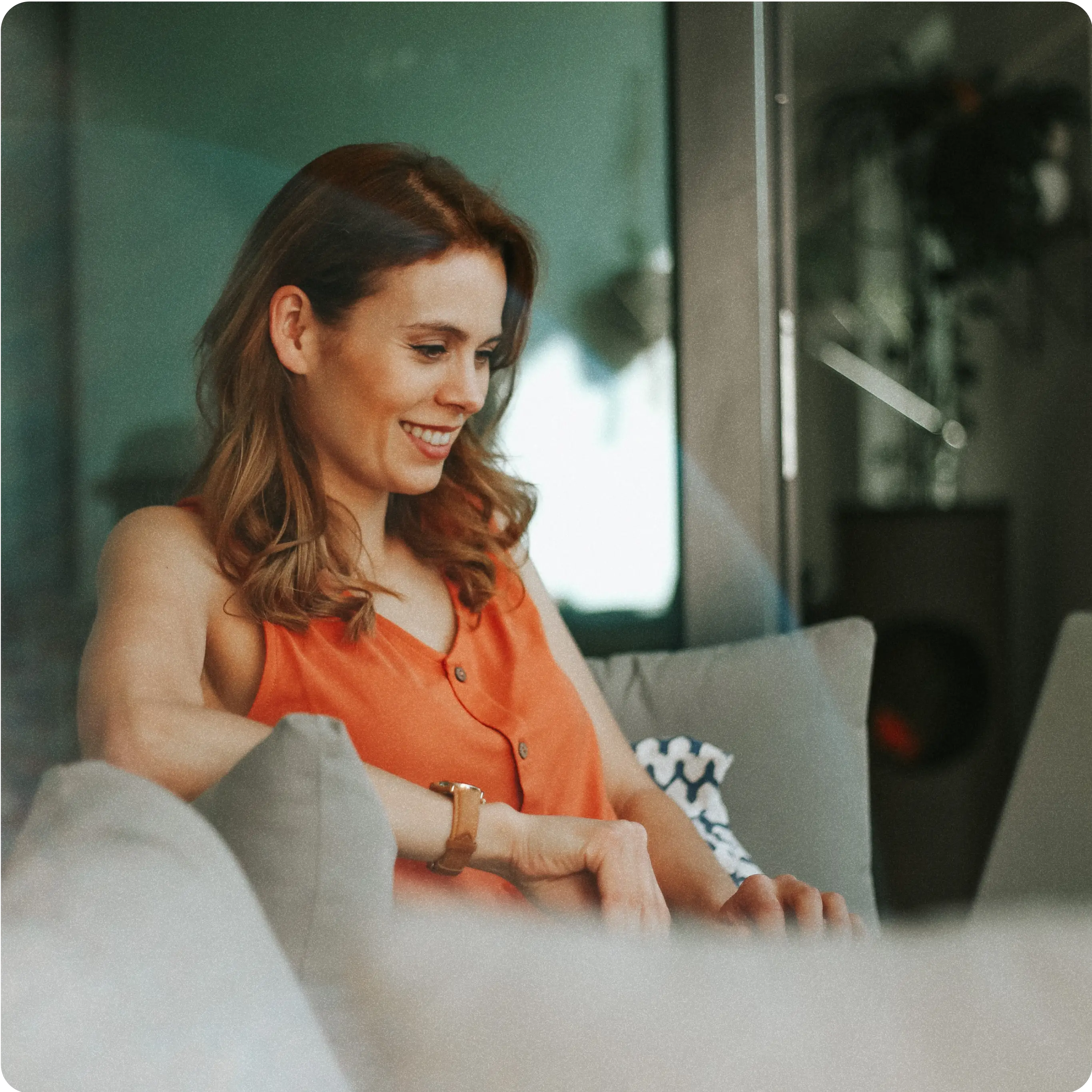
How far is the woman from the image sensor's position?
532 millimetres

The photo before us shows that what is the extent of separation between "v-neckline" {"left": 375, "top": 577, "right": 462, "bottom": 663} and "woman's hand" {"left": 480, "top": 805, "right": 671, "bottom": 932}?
0.11 meters

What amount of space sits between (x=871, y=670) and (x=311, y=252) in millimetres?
628

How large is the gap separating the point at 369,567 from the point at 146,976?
0.31 metres

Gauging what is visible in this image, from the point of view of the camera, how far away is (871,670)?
92 cm

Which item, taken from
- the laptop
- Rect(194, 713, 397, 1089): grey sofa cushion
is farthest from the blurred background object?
Rect(194, 713, 397, 1089): grey sofa cushion

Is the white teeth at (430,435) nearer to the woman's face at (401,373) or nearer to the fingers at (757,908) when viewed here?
the woman's face at (401,373)

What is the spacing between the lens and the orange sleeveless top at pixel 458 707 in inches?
22.3

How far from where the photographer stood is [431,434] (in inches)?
24.3

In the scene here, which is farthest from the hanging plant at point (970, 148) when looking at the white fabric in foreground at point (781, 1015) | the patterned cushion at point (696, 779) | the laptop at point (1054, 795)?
the white fabric in foreground at point (781, 1015)

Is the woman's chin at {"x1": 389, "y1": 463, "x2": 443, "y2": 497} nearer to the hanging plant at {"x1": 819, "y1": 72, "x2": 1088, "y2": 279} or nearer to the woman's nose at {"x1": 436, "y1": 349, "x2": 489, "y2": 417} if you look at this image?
the woman's nose at {"x1": 436, "y1": 349, "x2": 489, "y2": 417}

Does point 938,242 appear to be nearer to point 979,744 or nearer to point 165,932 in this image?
point 979,744

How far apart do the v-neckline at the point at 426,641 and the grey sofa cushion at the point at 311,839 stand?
21cm

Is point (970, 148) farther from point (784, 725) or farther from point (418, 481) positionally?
point (418, 481)

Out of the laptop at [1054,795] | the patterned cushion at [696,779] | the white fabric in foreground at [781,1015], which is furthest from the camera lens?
the laptop at [1054,795]
